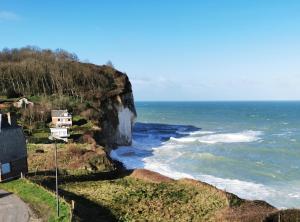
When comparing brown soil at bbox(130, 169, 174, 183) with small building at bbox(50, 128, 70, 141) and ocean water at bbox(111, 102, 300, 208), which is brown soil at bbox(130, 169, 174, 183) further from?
small building at bbox(50, 128, 70, 141)

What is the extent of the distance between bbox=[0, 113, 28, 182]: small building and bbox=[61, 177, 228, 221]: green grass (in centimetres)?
482

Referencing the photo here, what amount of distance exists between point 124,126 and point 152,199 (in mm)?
46584

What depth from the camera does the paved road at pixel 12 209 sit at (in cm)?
2754

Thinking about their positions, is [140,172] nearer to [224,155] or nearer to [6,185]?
[6,185]

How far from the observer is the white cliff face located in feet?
263

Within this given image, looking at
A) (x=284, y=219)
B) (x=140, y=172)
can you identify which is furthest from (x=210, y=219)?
(x=140, y=172)

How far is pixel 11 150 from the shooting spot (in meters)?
40.2

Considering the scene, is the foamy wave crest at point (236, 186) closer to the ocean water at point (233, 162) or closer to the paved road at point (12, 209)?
the ocean water at point (233, 162)

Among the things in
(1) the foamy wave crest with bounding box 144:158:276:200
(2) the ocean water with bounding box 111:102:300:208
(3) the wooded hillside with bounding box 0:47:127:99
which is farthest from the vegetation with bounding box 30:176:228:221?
(3) the wooded hillside with bounding box 0:47:127:99

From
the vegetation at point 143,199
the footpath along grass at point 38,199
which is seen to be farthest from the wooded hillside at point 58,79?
the footpath along grass at point 38,199

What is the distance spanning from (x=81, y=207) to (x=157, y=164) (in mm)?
28465

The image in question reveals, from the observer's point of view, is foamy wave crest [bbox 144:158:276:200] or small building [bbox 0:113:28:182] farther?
foamy wave crest [bbox 144:158:276:200]

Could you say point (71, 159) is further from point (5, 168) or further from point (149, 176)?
point (5, 168)

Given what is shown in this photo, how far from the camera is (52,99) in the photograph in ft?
275
